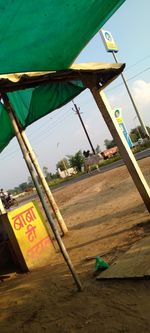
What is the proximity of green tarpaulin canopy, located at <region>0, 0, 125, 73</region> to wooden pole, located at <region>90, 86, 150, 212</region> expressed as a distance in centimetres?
133

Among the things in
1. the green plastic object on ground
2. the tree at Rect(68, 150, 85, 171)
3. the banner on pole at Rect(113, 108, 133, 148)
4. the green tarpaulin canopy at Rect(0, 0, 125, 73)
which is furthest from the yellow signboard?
the tree at Rect(68, 150, 85, 171)

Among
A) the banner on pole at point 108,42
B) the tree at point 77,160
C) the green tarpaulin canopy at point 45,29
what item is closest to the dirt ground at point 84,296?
the green tarpaulin canopy at point 45,29

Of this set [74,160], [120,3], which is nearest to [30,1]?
[120,3]

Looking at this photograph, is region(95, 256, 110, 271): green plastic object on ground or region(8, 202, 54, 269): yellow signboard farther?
region(8, 202, 54, 269): yellow signboard

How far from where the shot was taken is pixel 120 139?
5281 mm

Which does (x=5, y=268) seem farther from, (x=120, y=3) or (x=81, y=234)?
(x=120, y=3)

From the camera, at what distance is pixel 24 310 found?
3.38 metres

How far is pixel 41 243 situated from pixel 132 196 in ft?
12.0

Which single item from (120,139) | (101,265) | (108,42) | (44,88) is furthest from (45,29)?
(108,42)

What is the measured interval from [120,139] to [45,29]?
2731 millimetres

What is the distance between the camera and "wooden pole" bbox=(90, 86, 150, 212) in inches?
205

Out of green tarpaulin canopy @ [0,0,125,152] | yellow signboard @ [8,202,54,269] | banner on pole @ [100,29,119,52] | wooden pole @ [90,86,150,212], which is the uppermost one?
banner on pole @ [100,29,119,52]

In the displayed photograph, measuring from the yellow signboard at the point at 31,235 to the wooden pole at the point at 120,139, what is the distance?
221cm

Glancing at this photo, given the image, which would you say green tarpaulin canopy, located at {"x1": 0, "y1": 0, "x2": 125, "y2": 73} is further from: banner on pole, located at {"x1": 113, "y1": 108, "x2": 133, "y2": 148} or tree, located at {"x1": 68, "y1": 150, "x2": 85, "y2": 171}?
tree, located at {"x1": 68, "y1": 150, "x2": 85, "y2": 171}
